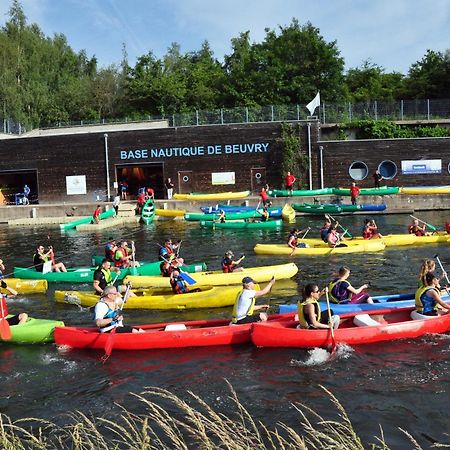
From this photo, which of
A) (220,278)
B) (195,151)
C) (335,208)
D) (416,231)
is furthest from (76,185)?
(220,278)

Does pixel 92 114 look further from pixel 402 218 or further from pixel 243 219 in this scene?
pixel 402 218

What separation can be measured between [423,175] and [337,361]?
2790cm

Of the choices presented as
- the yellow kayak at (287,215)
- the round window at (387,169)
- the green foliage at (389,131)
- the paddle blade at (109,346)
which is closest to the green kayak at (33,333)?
the paddle blade at (109,346)

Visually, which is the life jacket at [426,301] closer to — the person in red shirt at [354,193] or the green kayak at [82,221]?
the person in red shirt at [354,193]

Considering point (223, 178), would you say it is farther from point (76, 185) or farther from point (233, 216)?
point (76, 185)

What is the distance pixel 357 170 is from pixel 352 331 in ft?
87.4

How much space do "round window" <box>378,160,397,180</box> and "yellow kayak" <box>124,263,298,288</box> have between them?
21.2 m

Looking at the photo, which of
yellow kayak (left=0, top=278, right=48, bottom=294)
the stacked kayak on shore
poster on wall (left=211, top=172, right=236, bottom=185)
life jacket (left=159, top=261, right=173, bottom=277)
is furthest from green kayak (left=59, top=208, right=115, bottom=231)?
life jacket (left=159, top=261, right=173, bottom=277)

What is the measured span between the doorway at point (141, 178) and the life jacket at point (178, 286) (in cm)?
2717

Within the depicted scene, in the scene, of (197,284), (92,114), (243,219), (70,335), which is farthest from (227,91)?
(70,335)

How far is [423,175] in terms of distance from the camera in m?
35.5

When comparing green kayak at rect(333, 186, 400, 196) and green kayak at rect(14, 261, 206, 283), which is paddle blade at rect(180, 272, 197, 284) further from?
green kayak at rect(333, 186, 400, 196)

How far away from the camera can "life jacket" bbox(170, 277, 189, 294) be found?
1418 centimetres

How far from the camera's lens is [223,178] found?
3778cm
